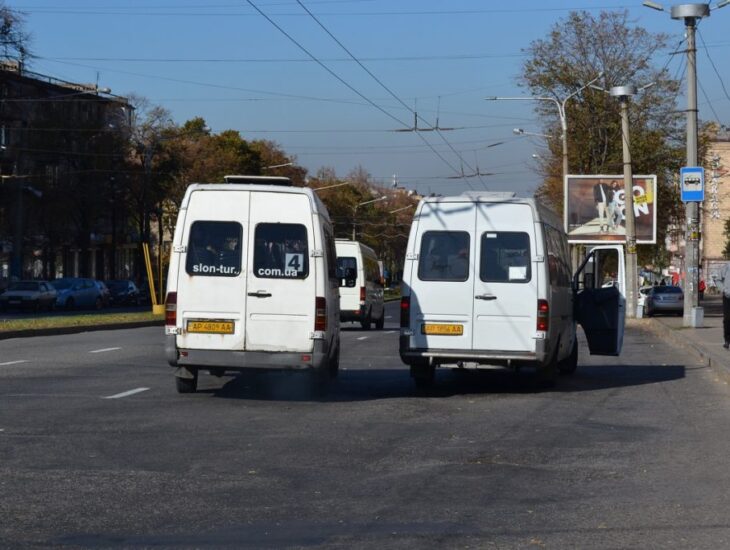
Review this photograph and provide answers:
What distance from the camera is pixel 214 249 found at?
14852mm

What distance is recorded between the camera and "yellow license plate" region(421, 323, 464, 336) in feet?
51.8

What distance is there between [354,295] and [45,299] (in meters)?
25.2

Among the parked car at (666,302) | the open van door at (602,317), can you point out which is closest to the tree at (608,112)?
the parked car at (666,302)

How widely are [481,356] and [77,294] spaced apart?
46634 millimetres

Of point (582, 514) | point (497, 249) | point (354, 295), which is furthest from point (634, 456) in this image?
point (354, 295)

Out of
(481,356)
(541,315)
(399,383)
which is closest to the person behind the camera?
(541,315)

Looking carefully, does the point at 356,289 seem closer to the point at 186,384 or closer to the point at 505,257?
the point at 505,257

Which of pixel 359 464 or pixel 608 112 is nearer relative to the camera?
pixel 359 464

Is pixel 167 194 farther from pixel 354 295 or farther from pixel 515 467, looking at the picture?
pixel 515 467

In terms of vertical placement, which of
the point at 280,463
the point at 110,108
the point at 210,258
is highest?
the point at 110,108

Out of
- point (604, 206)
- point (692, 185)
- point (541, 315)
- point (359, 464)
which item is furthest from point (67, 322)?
point (359, 464)

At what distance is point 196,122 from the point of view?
301 ft

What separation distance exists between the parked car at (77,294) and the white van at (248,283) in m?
44.7

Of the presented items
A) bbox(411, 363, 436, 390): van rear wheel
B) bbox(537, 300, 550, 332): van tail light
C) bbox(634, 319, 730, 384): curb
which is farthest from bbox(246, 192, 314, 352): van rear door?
bbox(634, 319, 730, 384): curb
